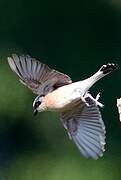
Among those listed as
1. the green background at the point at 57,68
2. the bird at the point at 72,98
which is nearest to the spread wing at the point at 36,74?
the bird at the point at 72,98

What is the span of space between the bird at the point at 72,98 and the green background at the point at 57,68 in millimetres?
995

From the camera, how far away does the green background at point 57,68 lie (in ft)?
8.56

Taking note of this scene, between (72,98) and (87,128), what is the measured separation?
9 centimetres

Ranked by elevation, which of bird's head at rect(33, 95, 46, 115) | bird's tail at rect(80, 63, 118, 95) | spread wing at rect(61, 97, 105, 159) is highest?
bird's tail at rect(80, 63, 118, 95)

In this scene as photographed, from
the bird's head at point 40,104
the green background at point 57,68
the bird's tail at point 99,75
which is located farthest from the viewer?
the green background at point 57,68

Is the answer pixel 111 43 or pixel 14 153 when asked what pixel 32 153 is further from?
pixel 111 43

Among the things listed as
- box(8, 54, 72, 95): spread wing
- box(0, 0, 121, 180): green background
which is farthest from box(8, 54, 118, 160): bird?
box(0, 0, 121, 180): green background

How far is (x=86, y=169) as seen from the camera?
2566 mm

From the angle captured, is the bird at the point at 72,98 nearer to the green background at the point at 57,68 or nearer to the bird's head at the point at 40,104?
the bird's head at the point at 40,104

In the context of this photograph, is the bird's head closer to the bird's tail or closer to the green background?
the bird's tail

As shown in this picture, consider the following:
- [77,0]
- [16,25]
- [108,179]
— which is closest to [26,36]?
[16,25]

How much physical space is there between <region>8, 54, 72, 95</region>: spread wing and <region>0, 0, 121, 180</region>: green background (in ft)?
3.36

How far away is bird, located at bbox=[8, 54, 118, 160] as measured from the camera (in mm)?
1325

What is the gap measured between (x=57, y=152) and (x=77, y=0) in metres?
0.69
